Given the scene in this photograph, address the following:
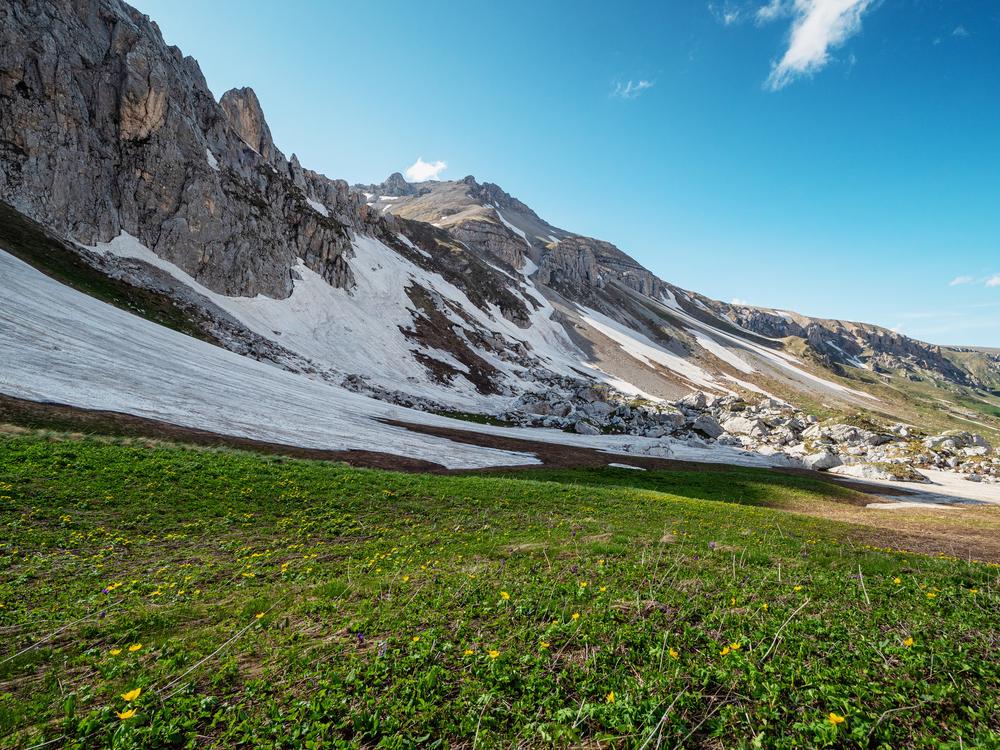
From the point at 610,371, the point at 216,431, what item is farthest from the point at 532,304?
the point at 216,431

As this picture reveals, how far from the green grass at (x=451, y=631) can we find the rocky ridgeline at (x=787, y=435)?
46.4 meters

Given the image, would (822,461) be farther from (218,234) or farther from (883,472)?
(218,234)

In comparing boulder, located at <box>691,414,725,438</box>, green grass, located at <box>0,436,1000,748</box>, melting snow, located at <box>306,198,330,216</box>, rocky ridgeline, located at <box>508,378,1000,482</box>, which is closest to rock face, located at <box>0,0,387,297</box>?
melting snow, located at <box>306,198,330,216</box>

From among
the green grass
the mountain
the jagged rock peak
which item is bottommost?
the green grass

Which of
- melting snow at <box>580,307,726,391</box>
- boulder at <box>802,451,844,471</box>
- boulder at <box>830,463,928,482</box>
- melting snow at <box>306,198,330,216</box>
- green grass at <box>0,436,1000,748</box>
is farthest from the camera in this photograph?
melting snow at <box>580,307,726,391</box>

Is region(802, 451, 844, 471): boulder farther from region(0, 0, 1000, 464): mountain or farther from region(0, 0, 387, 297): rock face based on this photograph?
region(0, 0, 387, 297): rock face

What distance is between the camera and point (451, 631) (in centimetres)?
819

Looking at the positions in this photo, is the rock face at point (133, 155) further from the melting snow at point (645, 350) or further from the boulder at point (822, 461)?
the melting snow at point (645, 350)

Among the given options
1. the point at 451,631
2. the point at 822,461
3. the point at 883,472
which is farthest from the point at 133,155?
the point at 883,472

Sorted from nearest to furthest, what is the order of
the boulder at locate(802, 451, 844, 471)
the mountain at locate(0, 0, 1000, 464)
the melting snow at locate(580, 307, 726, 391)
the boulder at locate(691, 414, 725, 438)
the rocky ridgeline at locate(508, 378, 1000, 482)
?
1. the mountain at locate(0, 0, 1000, 464)
2. the boulder at locate(802, 451, 844, 471)
3. the rocky ridgeline at locate(508, 378, 1000, 482)
4. the boulder at locate(691, 414, 725, 438)
5. the melting snow at locate(580, 307, 726, 391)

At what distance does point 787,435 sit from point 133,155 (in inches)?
4382

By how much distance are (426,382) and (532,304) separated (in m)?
80.7

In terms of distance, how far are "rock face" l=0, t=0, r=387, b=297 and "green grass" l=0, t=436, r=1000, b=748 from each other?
6000 centimetres

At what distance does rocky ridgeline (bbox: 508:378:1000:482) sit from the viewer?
56344 millimetres
